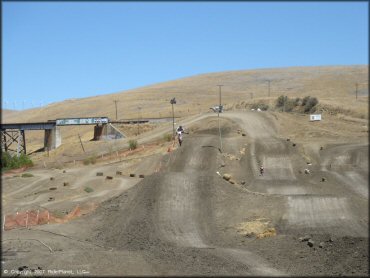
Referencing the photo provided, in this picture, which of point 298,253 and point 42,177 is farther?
point 42,177

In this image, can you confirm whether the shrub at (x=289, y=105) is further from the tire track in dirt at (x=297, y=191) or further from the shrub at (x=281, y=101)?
the tire track in dirt at (x=297, y=191)

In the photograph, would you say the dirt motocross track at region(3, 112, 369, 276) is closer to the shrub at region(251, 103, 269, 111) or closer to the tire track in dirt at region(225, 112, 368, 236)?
the tire track in dirt at region(225, 112, 368, 236)

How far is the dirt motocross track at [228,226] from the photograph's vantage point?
22.4 metres

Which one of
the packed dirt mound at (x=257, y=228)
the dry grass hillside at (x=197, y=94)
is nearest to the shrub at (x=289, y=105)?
the dry grass hillside at (x=197, y=94)

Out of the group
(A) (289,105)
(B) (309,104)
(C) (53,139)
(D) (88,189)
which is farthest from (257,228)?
(A) (289,105)

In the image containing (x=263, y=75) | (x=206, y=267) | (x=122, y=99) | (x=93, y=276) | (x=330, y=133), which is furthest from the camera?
(x=263, y=75)

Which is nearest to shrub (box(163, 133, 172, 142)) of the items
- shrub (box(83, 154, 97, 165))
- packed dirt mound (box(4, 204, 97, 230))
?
shrub (box(83, 154, 97, 165))

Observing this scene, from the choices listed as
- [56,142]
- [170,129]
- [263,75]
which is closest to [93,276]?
[170,129]

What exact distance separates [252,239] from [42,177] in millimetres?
27494

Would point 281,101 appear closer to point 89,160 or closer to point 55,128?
point 55,128

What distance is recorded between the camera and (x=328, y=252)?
23938mm

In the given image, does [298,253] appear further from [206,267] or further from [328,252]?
[206,267]

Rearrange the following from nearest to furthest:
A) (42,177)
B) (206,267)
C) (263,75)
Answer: (206,267)
(42,177)
(263,75)

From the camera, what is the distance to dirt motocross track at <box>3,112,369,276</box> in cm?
2242
